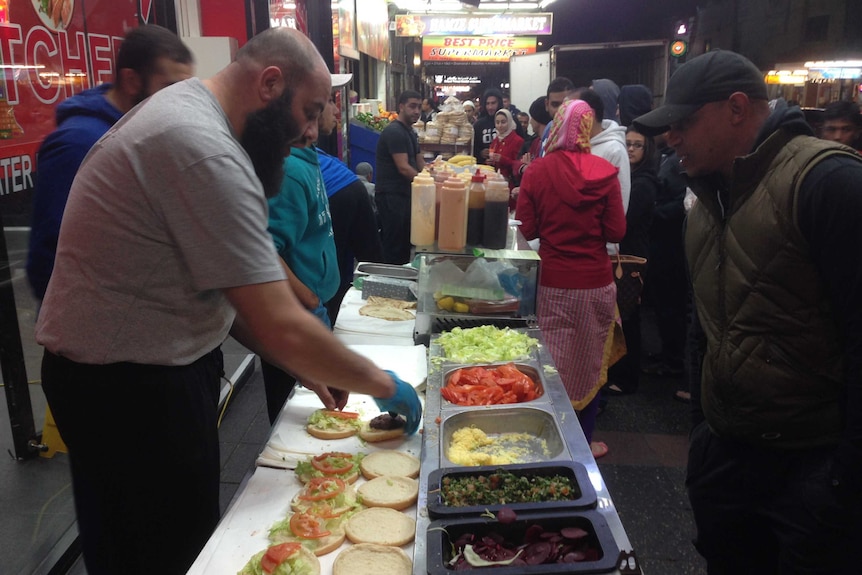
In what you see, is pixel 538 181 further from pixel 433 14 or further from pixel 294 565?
pixel 433 14

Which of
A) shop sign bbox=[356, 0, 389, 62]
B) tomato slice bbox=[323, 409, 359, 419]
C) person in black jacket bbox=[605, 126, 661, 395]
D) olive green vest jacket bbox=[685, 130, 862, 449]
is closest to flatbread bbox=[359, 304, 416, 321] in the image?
tomato slice bbox=[323, 409, 359, 419]

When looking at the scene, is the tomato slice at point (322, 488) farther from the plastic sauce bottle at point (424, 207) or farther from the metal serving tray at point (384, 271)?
the metal serving tray at point (384, 271)

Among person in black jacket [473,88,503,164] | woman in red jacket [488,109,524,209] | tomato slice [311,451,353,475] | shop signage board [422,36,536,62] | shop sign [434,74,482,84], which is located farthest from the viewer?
shop sign [434,74,482,84]

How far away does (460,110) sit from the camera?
11289mm

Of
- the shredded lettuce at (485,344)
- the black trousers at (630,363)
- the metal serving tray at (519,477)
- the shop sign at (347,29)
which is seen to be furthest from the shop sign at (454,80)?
the metal serving tray at (519,477)

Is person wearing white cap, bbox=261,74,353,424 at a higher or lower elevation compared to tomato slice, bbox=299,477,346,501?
higher

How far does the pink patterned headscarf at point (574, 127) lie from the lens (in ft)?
12.1

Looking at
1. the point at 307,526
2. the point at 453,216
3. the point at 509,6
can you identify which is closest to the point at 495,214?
the point at 453,216

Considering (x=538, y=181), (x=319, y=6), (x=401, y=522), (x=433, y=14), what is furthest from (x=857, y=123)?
(x=433, y=14)

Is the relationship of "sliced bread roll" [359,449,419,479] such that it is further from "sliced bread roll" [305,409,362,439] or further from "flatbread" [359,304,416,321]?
"flatbread" [359,304,416,321]

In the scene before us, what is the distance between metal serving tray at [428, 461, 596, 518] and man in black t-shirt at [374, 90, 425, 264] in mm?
5234

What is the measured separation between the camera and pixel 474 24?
16781mm

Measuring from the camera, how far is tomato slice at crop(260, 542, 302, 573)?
1.64 m

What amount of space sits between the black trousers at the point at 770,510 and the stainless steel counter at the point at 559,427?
1.56 ft
